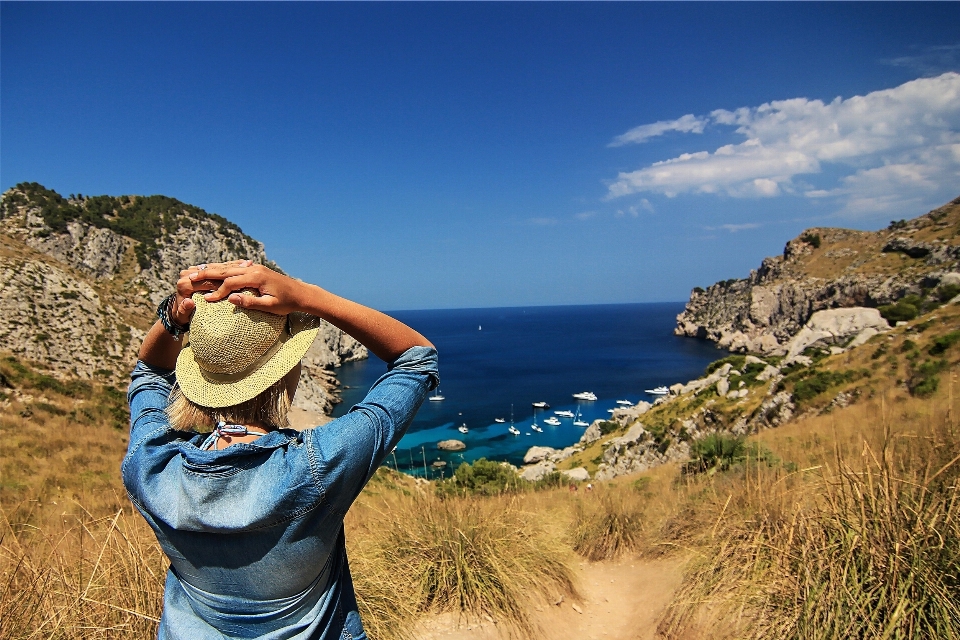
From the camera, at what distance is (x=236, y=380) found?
1311 millimetres

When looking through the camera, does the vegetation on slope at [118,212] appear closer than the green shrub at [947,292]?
No

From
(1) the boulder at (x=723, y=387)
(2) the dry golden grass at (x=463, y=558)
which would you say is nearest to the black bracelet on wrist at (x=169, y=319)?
(2) the dry golden grass at (x=463, y=558)

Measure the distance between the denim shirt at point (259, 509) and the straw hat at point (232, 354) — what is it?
13cm

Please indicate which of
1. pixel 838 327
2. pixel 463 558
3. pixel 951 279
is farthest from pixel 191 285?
pixel 951 279

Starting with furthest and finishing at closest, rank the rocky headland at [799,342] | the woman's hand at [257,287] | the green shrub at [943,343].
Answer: the rocky headland at [799,342] → the green shrub at [943,343] → the woman's hand at [257,287]

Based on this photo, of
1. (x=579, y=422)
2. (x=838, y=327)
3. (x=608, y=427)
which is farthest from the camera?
(x=579, y=422)

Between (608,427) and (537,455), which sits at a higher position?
(608,427)

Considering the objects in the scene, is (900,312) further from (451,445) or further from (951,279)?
(451,445)

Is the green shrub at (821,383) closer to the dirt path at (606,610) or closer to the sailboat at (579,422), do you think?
the dirt path at (606,610)

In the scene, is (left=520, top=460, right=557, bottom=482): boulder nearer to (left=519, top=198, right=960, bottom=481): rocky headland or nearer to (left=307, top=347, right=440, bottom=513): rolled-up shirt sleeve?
(left=519, top=198, right=960, bottom=481): rocky headland

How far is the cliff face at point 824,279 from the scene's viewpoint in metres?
62.0

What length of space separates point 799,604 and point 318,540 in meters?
2.92

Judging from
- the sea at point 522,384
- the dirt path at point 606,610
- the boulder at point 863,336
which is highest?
the dirt path at point 606,610

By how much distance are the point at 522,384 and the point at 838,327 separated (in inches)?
1626
